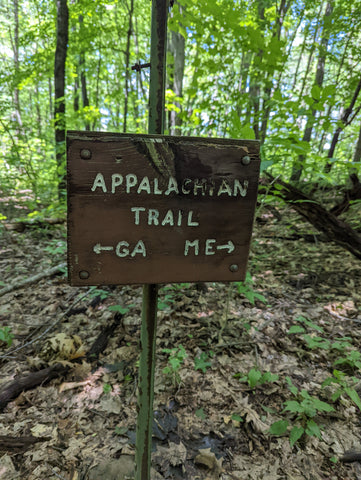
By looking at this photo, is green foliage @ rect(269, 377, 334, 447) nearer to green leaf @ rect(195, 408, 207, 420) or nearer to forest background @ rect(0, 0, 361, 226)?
green leaf @ rect(195, 408, 207, 420)

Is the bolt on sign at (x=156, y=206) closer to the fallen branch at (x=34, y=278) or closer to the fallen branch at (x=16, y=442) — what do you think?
the fallen branch at (x=16, y=442)

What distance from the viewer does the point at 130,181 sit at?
3.01 feet

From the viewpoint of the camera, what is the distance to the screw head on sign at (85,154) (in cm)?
88

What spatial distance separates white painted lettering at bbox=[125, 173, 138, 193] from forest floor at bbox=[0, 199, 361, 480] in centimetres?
167

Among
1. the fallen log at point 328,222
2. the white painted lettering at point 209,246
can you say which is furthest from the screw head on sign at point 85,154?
the fallen log at point 328,222

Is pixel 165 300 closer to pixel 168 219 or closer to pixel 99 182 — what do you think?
pixel 168 219

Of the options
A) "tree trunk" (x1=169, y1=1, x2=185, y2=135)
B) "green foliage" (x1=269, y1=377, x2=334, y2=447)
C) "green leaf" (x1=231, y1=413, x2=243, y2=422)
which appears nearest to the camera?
"green foliage" (x1=269, y1=377, x2=334, y2=447)

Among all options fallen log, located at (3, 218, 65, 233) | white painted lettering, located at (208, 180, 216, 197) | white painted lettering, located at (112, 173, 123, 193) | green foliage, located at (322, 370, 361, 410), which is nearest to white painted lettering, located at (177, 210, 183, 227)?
white painted lettering, located at (208, 180, 216, 197)

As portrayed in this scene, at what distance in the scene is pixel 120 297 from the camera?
3.20 m

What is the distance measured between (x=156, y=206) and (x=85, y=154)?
11.4 inches

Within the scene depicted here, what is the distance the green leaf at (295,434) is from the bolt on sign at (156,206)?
1.38 m

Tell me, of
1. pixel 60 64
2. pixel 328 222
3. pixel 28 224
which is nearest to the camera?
pixel 328 222

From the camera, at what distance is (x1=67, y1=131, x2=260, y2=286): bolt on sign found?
90 cm

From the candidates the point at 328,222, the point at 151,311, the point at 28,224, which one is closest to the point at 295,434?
the point at 151,311
